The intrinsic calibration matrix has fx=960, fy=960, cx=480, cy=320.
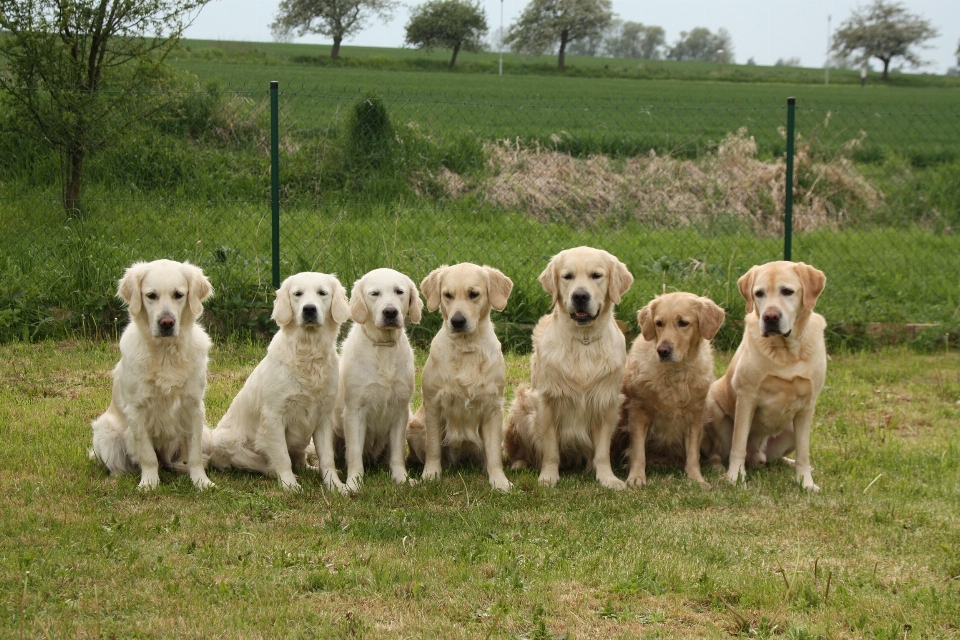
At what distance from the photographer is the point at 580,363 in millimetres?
5344

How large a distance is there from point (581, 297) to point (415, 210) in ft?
16.4

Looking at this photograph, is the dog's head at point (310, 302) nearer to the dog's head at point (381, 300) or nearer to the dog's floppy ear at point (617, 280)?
the dog's head at point (381, 300)

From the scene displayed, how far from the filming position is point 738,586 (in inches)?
148

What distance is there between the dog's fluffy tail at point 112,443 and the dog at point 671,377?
2786 millimetres

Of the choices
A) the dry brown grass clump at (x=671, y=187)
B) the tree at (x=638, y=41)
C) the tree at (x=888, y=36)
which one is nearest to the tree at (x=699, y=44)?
the tree at (x=638, y=41)

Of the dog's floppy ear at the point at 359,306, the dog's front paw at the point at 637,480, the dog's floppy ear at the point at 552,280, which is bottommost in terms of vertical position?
the dog's front paw at the point at 637,480

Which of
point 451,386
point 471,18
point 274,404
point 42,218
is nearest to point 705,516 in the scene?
point 451,386

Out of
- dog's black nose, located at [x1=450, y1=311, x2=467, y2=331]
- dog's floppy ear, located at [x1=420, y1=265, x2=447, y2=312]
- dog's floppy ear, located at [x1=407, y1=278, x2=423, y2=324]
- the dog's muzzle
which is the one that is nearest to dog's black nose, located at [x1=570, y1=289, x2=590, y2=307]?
dog's black nose, located at [x1=450, y1=311, x2=467, y2=331]

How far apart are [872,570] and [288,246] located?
6337mm

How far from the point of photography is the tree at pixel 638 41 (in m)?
106

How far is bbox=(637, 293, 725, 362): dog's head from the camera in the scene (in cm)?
529

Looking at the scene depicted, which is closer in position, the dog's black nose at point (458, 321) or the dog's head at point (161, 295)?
the dog's head at point (161, 295)

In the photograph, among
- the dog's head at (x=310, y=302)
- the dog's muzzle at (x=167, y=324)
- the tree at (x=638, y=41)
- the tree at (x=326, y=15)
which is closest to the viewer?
the dog's muzzle at (x=167, y=324)

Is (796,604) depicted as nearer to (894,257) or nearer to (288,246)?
(288,246)
